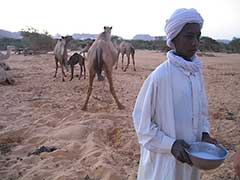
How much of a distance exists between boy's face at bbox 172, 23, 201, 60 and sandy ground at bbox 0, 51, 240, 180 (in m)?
2.16

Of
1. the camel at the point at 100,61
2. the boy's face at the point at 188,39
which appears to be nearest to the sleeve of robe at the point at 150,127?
the boy's face at the point at 188,39

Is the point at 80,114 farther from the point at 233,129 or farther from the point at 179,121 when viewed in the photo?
the point at 179,121

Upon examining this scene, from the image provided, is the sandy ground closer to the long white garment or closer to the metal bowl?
the long white garment

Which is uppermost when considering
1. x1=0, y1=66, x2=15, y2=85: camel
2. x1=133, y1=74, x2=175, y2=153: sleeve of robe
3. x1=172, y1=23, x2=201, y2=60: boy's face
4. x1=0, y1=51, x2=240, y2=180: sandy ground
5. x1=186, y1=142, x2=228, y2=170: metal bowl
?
x1=172, y1=23, x2=201, y2=60: boy's face

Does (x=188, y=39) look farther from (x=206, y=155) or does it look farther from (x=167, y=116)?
(x=206, y=155)

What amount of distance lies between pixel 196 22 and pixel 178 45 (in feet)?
0.63

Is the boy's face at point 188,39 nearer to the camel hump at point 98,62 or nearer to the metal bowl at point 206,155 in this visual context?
the metal bowl at point 206,155

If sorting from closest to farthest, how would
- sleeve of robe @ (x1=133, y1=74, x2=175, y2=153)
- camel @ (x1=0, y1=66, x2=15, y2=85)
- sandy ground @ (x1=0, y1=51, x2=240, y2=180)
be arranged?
sleeve of robe @ (x1=133, y1=74, x2=175, y2=153), sandy ground @ (x1=0, y1=51, x2=240, y2=180), camel @ (x1=0, y1=66, x2=15, y2=85)

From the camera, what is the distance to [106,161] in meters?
4.54

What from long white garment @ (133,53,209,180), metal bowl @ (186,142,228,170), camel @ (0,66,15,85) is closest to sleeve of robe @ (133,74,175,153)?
long white garment @ (133,53,209,180)

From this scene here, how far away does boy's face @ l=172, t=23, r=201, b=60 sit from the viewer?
7.80ft

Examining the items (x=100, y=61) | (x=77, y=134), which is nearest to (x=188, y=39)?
(x=77, y=134)

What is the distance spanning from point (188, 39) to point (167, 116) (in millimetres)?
538

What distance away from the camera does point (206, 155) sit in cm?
227
